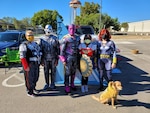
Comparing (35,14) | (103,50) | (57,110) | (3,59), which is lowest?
(57,110)

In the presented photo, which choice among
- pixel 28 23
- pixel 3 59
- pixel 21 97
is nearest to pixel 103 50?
pixel 21 97

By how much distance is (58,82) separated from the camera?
7.04m

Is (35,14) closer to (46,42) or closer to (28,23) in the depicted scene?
(28,23)

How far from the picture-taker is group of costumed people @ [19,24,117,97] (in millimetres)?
5746

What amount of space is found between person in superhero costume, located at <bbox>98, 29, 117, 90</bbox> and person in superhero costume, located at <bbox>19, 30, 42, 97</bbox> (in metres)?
1.57

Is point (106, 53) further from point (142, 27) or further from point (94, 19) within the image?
point (142, 27)

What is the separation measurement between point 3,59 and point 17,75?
1076mm

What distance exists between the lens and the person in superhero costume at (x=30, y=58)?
17.9 feet

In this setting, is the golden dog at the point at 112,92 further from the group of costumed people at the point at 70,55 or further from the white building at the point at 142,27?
the white building at the point at 142,27

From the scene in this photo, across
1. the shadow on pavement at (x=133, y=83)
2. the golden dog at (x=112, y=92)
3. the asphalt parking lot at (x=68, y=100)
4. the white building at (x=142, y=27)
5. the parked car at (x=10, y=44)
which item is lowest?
the asphalt parking lot at (x=68, y=100)

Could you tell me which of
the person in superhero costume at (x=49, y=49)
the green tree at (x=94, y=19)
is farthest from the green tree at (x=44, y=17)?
the person in superhero costume at (x=49, y=49)

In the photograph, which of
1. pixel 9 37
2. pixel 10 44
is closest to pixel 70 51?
pixel 10 44

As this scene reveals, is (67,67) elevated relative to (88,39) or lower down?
lower down

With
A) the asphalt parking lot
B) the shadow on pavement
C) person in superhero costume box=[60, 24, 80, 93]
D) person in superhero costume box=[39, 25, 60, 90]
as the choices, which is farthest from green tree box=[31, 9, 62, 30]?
person in superhero costume box=[60, 24, 80, 93]
